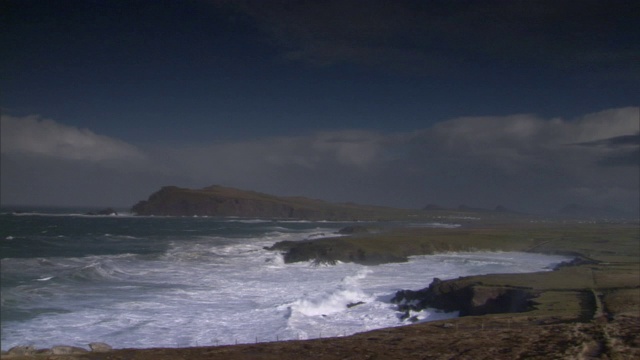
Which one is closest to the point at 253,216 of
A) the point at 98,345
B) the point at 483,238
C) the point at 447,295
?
the point at 483,238

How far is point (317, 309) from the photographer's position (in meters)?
25.8

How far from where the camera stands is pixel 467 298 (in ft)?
85.9

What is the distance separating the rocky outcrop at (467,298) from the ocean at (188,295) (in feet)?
2.72

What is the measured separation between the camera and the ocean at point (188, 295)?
65.7 ft

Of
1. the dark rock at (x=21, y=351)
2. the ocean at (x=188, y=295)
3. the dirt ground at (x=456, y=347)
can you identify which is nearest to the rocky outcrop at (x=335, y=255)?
the ocean at (x=188, y=295)

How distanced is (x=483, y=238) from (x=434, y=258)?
18810 millimetres

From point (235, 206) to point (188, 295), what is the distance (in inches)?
4382

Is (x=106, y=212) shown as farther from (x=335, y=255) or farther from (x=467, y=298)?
(x=467, y=298)

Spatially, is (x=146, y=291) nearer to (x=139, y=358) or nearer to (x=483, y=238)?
(x=139, y=358)

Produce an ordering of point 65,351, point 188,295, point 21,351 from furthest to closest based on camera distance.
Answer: point 188,295 < point 65,351 < point 21,351

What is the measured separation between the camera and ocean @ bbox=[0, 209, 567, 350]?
65.7 feet

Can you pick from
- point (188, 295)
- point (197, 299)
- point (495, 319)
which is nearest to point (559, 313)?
point (495, 319)

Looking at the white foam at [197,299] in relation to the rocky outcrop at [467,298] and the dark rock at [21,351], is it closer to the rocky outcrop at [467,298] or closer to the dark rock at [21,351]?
the rocky outcrop at [467,298]

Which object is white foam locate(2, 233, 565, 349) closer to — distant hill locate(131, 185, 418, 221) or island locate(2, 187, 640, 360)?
island locate(2, 187, 640, 360)
